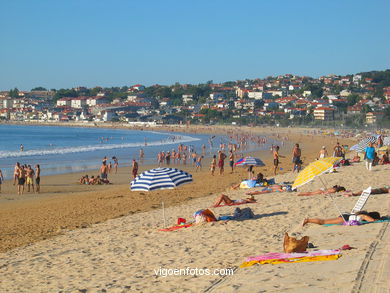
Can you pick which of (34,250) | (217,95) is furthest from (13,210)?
(217,95)

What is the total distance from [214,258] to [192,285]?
124 centimetres

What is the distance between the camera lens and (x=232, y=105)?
444ft

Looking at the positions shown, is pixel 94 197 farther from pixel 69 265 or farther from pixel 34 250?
pixel 69 265

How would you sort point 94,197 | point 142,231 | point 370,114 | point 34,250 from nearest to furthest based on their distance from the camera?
1. point 34,250
2. point 142,231
3. point 94,197
4. point 370,114

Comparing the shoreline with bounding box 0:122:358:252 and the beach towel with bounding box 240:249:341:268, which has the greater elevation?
the beach towel with bounding box 240:249:341:268

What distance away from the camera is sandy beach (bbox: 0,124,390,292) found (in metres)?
5.57

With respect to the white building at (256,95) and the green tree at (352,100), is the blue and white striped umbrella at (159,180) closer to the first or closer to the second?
the green tree at (352,100)

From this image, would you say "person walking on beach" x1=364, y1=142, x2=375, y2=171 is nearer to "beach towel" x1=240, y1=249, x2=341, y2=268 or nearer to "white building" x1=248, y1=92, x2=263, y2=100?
"beach towel" x1=240, y1=249, x2=341, y2=268

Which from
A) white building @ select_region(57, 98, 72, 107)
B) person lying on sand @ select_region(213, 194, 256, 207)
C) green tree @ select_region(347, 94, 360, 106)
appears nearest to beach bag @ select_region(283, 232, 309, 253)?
person lying on sand @ select_region(213, 194, 256, 207)

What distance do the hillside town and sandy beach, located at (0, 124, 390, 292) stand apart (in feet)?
240

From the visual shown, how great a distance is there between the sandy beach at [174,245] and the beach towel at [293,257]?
14 cm

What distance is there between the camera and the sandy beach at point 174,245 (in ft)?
18.3

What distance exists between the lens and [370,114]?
91125 millimetres

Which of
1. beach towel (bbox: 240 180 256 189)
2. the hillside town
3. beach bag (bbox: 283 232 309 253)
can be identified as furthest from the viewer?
the hillside town
